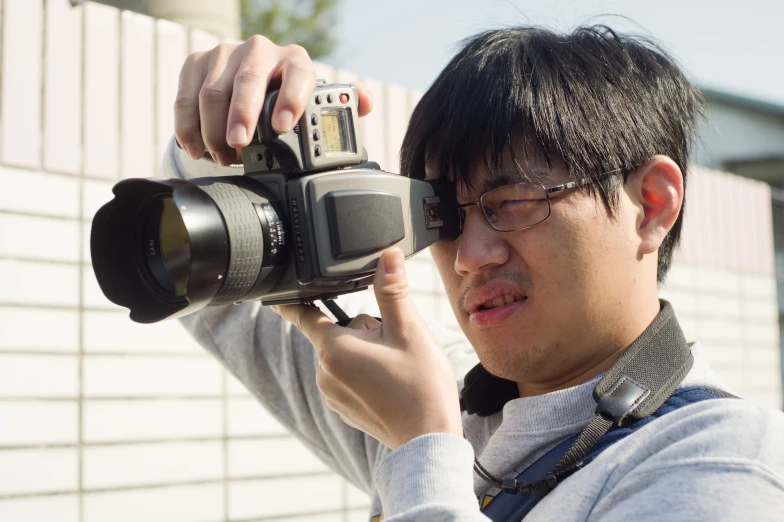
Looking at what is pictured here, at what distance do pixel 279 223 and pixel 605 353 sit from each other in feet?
1.78

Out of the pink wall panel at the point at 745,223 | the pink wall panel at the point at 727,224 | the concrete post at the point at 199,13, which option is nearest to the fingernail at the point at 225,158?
the concrete post at the point at 199,13

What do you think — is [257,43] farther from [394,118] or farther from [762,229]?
[762,229]

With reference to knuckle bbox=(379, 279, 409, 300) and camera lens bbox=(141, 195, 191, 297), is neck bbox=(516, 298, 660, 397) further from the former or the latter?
camera lens bbox=(141, 195, 191, 297)

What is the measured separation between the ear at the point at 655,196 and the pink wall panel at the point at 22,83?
1726 mm

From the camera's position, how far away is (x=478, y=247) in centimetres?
141

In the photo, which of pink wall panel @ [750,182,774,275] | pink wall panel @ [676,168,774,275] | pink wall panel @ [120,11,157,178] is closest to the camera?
pink wall panel @ [120,11,157,178]

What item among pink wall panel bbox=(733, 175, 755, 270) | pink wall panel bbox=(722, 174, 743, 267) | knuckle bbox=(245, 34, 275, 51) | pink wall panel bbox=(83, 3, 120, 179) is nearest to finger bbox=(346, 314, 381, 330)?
knuckle bbox=(245, 34, 275, 51)

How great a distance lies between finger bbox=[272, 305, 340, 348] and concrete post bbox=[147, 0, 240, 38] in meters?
2.28

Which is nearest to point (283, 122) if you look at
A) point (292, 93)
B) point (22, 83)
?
point (292, 93)

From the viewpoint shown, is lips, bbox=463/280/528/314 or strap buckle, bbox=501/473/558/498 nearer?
strap buckle, bbox=501/473/558/498

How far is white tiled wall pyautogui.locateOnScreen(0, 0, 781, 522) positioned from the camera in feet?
8.16

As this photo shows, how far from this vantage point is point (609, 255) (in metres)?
1.42

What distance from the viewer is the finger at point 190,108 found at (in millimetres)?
1428

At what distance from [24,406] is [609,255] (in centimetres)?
171
